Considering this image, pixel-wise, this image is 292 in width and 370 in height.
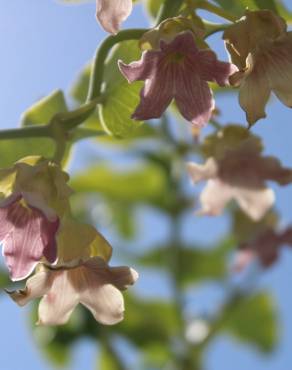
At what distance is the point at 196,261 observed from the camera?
8.14ft

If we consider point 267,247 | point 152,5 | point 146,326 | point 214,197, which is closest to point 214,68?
point 152,5

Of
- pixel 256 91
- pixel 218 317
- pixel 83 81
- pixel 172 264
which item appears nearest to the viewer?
pixel 256 91

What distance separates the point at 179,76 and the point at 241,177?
1.98 ft

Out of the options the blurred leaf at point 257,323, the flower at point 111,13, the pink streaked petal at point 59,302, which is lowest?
the blurred leaf at point 257,323

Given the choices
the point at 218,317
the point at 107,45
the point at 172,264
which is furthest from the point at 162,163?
the point at 107,45

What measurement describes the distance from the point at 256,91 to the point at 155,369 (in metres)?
1.50

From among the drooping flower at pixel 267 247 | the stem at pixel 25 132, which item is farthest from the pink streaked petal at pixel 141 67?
the drooping flower at pixel 267 247

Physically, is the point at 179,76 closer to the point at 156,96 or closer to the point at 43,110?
the point at 156,96

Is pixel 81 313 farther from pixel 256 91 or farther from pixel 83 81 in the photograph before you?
pixel 256 91

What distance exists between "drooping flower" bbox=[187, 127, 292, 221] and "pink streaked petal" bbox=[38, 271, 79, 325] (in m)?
0.36

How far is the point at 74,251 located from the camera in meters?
0.96

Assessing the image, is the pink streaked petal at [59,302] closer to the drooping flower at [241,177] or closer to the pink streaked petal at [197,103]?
the pink streaked petal at [197,103]

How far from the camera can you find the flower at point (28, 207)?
36.7 inches

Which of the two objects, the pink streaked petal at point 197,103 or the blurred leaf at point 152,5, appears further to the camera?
the blurred leaf at point 152,5
